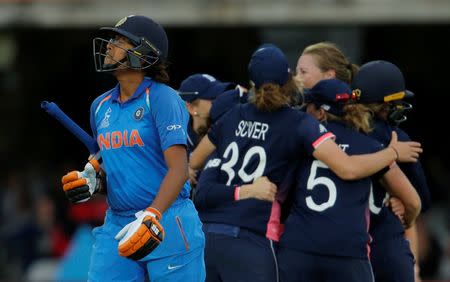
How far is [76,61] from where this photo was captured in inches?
699

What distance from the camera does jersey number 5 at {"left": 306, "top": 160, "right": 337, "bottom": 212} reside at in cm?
583

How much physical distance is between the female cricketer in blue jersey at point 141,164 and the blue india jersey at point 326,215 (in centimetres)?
74

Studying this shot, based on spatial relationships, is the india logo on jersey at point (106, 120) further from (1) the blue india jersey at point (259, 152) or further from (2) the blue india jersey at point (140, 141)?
(1) the blue india jersey at point (259, 152)

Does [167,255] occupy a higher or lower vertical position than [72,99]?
higher

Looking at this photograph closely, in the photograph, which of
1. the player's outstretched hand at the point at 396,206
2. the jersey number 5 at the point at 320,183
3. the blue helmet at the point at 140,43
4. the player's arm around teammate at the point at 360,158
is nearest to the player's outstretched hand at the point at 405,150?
the player's arm around teammate at the point at 360,158

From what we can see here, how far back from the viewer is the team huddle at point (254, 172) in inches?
205

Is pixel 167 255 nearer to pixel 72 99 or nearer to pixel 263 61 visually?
pixel 263 61

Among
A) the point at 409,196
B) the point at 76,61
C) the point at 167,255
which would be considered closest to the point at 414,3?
the point at 76,61

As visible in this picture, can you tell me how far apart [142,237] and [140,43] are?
40.3 inches

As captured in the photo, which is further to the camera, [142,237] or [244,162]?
[244,162]

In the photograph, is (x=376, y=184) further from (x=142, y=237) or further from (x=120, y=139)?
(x=142, y=237)

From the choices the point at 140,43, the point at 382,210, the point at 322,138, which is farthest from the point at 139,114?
the point at 382,210

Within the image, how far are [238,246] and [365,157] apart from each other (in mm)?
854

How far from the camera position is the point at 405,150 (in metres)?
6.20
